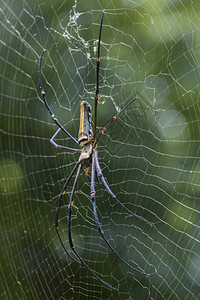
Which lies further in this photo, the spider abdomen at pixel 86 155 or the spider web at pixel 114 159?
the spider web at pixel 114 159

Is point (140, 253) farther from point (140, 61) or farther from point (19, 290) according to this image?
point (140, 61)

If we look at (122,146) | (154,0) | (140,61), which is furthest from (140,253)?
(154,0)

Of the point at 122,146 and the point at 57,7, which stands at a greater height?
the point at 57,7

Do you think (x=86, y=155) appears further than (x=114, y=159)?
No

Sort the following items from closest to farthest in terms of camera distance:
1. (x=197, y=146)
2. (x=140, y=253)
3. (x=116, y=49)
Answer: (x=140, y=253)
(x=116, y=49)
(x=197, y=146)

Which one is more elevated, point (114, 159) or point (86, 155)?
point (86, 155)

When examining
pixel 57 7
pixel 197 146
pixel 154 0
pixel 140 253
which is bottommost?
pixel 140 253

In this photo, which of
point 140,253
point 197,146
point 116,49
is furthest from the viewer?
point 197,146

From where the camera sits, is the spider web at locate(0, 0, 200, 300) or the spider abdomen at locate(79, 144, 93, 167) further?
the spider web at locate(0, 0, 200, 300)
